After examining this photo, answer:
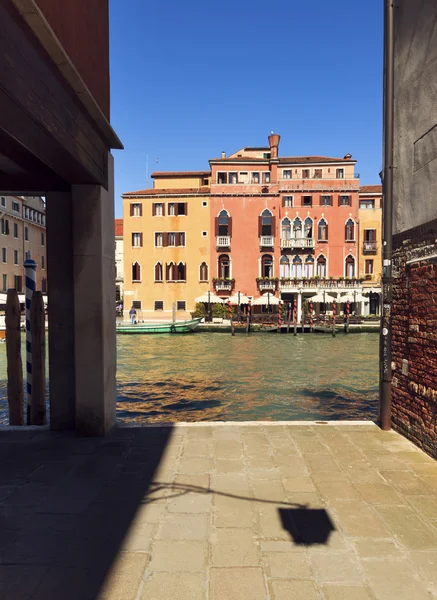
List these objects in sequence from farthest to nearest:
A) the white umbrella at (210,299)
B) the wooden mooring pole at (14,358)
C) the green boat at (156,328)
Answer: the white umbrella at (210,299)
the green boat at (156,328)
the wooden mooring pole at (14,358)

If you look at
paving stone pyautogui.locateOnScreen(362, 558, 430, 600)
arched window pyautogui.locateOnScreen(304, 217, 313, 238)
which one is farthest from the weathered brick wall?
arched window pyautogui.locateOnScreen(304, 217, 313, 238)

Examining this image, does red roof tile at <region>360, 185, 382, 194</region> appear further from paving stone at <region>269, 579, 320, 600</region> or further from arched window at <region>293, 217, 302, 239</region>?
paving stone at <region>269, 579, 320, 600</region>

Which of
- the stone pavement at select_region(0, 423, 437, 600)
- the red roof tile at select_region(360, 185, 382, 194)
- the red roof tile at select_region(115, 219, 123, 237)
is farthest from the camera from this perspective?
the red roof tile at select_region(115, 219, 123, 237)

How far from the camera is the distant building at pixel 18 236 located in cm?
4047

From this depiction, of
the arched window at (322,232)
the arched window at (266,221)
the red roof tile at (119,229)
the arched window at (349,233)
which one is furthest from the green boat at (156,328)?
the red roof tile at (119,229)

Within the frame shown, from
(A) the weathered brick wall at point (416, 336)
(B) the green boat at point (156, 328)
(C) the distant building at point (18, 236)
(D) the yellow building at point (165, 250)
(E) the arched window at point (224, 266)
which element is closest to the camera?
(A) the weathered brick wall at point (416, 336)

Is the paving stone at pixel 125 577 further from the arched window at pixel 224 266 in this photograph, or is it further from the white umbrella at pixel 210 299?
the arched window at pixel 224 266

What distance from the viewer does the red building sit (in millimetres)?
37094

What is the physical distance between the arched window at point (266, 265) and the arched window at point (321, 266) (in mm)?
4231

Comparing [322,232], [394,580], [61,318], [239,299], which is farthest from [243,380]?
[322,232]

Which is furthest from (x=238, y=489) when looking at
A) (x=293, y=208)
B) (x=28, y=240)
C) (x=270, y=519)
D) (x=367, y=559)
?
(x=28, y=240)

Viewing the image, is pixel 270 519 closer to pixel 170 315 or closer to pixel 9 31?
pixel 9 31

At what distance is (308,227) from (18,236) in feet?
94.8

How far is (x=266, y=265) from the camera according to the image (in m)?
37.8
